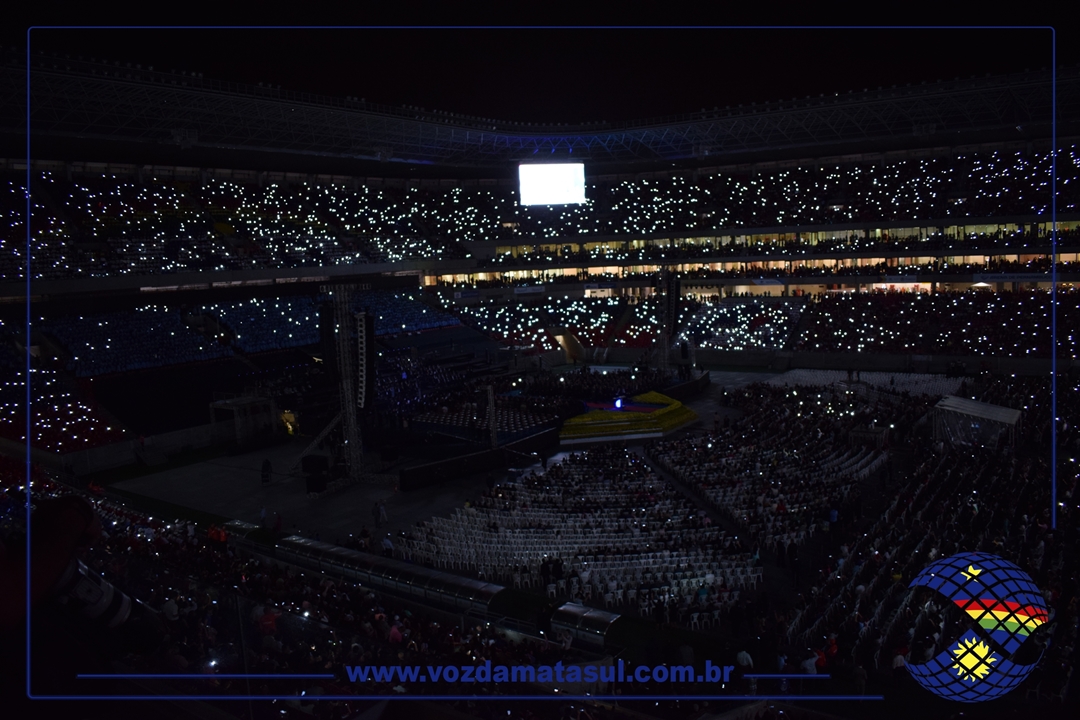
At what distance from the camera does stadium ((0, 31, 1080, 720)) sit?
615cm

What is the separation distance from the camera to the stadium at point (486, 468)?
6148mm

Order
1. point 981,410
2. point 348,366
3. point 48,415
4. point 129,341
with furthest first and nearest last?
point 129,341, point 48,415, point 348,366, point 981,410

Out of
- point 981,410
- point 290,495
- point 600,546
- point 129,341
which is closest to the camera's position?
point 600,546

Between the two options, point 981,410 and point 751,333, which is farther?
point 751,333

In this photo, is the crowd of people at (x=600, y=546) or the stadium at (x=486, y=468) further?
the crowd of people at (x=600, y=546)

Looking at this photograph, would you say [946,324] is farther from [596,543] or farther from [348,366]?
[348,366]

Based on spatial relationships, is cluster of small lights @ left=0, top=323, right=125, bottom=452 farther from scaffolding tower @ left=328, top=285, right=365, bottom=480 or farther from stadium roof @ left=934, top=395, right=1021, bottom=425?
stadium roof @ left=934, top=395, right=1021, bottom=425

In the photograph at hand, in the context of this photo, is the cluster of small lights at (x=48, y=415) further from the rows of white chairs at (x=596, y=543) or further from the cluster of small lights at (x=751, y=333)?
the cluster of small lights at (x=751, y=333)

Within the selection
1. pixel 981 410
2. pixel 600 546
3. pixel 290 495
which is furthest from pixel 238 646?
pixel 981 410

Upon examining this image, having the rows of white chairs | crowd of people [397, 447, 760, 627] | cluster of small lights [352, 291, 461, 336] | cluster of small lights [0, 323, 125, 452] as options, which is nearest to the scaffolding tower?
crowd of people [397, 447, 760, 627]

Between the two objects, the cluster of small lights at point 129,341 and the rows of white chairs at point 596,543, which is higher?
the cluster of small lights at point 129,341

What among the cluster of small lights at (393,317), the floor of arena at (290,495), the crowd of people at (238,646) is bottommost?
the floor of arena at (290,495)

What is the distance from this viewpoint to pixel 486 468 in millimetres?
25562

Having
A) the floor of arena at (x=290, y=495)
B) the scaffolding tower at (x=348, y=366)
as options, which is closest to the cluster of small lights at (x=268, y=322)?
the floor of arena at (x=290, y=495)
